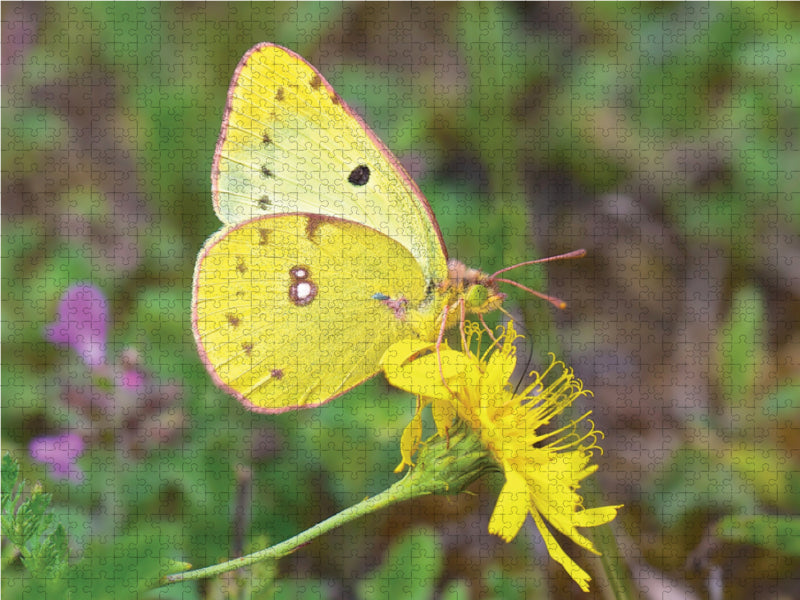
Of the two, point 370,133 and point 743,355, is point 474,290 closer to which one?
point 370,133

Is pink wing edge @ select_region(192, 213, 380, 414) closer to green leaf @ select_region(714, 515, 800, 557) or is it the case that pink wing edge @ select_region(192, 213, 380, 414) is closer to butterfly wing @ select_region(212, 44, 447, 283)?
butterfly wing @ select_region(212, 44, 447, 283)

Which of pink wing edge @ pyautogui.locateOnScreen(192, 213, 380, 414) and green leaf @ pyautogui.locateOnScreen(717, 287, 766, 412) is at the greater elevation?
pink wing edge @ pyautogui.locateOnScreen(192, 213, 380, 414)

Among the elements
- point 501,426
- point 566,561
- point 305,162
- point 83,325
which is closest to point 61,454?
point 83,325

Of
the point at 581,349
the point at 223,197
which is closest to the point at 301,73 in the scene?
the point at 223,197

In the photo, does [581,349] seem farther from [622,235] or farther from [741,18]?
[741,18]

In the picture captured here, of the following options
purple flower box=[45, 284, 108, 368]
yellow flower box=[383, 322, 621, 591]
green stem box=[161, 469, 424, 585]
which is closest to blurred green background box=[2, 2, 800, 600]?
purple flower box=[45, 284, 108, 368]

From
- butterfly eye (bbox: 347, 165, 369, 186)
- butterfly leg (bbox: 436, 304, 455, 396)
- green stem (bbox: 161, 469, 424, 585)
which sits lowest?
green stem (bbox: 161, 469, 424, 585)
